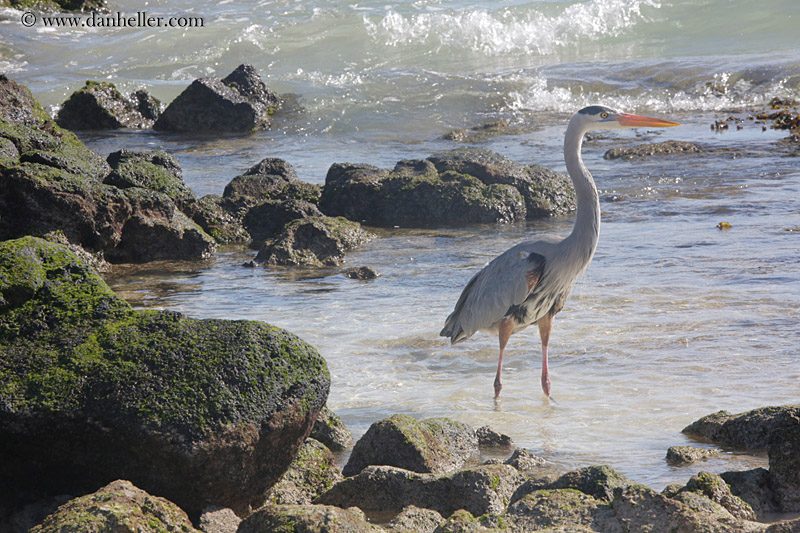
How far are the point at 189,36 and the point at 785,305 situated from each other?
Answer: 27542 mm

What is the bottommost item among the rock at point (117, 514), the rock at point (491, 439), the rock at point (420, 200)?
the rock at point (491, 439)

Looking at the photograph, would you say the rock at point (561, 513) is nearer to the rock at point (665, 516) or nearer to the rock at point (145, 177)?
the rock at point (665, 516)

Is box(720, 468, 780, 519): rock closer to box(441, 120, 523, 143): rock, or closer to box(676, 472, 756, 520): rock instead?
box(676, 472, 756, 520): rock

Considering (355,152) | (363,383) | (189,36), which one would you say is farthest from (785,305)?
(189,36)

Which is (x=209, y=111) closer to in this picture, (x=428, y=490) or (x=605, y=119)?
(x=605, y=119)

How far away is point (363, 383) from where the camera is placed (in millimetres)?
5637

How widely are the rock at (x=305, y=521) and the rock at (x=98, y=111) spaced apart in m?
16.9

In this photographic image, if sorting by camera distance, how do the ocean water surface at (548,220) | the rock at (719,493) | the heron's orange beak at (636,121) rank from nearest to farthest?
the rock at (719,493) < the ocean water surface at (548,220) < the heron's orange beak at (636,121)

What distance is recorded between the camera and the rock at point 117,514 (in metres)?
2.59

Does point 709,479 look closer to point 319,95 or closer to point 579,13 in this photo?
point 319,95

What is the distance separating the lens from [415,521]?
10.4ft

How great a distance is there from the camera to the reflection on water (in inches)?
196

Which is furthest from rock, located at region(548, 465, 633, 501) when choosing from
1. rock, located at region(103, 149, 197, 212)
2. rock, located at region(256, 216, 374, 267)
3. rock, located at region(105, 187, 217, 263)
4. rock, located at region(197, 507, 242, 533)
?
rock, located at region(103, 149, 197, 212)

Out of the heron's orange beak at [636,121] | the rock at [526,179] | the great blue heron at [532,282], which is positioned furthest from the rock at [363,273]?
the rock at [526,179]
